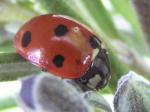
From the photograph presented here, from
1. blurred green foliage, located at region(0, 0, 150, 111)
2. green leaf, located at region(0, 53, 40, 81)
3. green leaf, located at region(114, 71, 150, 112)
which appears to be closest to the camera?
green leaf, located at region(114, 71, 150, 112)

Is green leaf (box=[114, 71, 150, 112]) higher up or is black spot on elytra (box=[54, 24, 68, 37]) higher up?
black spot on elytra (box=[54, 24, 68, 37])

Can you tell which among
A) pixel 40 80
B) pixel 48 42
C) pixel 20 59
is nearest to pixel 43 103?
pixel 40 80

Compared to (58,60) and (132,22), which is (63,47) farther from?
(132,22)

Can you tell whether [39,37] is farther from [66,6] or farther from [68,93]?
[68,93]

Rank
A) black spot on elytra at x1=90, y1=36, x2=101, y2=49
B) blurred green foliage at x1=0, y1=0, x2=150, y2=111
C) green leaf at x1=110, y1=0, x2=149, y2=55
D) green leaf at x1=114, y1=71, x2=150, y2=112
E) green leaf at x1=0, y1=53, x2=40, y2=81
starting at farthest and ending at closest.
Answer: green leaf at x1=110, y1=0, x2=149, y2=55
black spot on elytra at x1=90, y1=36, x2=101, y2=49
blurred green foliage at x1=0, y1=0, x2=150, y2=111
green leaf at x1=0, y1=53, x2=40, y2=81
green leaf at x1=114, y1=71, x2=150, y2=112

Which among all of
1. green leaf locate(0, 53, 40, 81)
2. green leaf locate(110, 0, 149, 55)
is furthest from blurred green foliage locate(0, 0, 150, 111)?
green leaf locate(0, 53, 40, 81)

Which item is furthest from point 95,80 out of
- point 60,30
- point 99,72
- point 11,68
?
point 11,68

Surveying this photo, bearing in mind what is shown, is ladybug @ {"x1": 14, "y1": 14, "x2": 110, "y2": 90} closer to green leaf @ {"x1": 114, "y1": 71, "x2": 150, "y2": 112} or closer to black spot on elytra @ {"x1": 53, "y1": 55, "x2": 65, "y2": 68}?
black spot on elytra @ {"x1": 53, "y1": 55, "x2": 65, "y2": 68}
